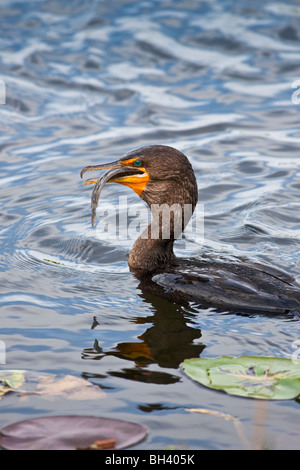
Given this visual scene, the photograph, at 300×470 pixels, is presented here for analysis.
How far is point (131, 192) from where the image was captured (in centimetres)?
905

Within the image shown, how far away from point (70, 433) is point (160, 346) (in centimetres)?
149

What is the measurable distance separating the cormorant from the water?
156 mm

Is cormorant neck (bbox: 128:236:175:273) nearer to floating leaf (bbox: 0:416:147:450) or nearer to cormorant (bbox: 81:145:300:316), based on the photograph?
→ cormorant (bbox: 81:145:300:316)

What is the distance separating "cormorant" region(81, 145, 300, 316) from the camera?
18.6 ft

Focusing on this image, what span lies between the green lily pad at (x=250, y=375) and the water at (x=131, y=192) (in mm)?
68

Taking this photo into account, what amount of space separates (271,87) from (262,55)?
141cm

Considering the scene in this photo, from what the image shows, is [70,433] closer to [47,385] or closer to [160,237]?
[47,385]

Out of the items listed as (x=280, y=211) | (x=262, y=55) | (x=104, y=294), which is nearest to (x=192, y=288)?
(x=104, y=294)

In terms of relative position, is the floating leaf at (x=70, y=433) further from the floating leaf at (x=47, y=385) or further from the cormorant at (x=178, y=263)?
the cormorant at (x=178, y=263)

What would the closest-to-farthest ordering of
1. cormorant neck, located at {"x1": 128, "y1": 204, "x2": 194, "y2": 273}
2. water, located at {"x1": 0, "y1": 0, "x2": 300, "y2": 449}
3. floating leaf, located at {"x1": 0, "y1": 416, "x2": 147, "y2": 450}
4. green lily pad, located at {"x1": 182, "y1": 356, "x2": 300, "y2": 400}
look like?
1. floating leaf, located at {"x1": 0, "y1": 416, "x2": 147, "y2": 450}
2. green lily pad, located at {"x1": 182, "y1": 356, "x2": 300, "y2": 400}
3. water, located at {"x1": 0, "y1": 0, "x2": 300, "y2": 449}
4. cormorant neck, located at {"x1": 128, "y1": 204, "x2": 194, "y2": 273}

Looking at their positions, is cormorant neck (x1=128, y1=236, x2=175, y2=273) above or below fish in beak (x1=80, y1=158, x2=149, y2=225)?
below

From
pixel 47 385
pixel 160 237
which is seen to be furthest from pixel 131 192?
pixel 47 385

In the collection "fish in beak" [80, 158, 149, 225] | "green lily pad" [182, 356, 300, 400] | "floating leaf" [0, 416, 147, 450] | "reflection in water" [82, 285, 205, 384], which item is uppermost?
"fish in beak" [80, 158, 149, 225]

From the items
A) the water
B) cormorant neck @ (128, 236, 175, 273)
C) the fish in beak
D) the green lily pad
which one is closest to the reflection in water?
the water
